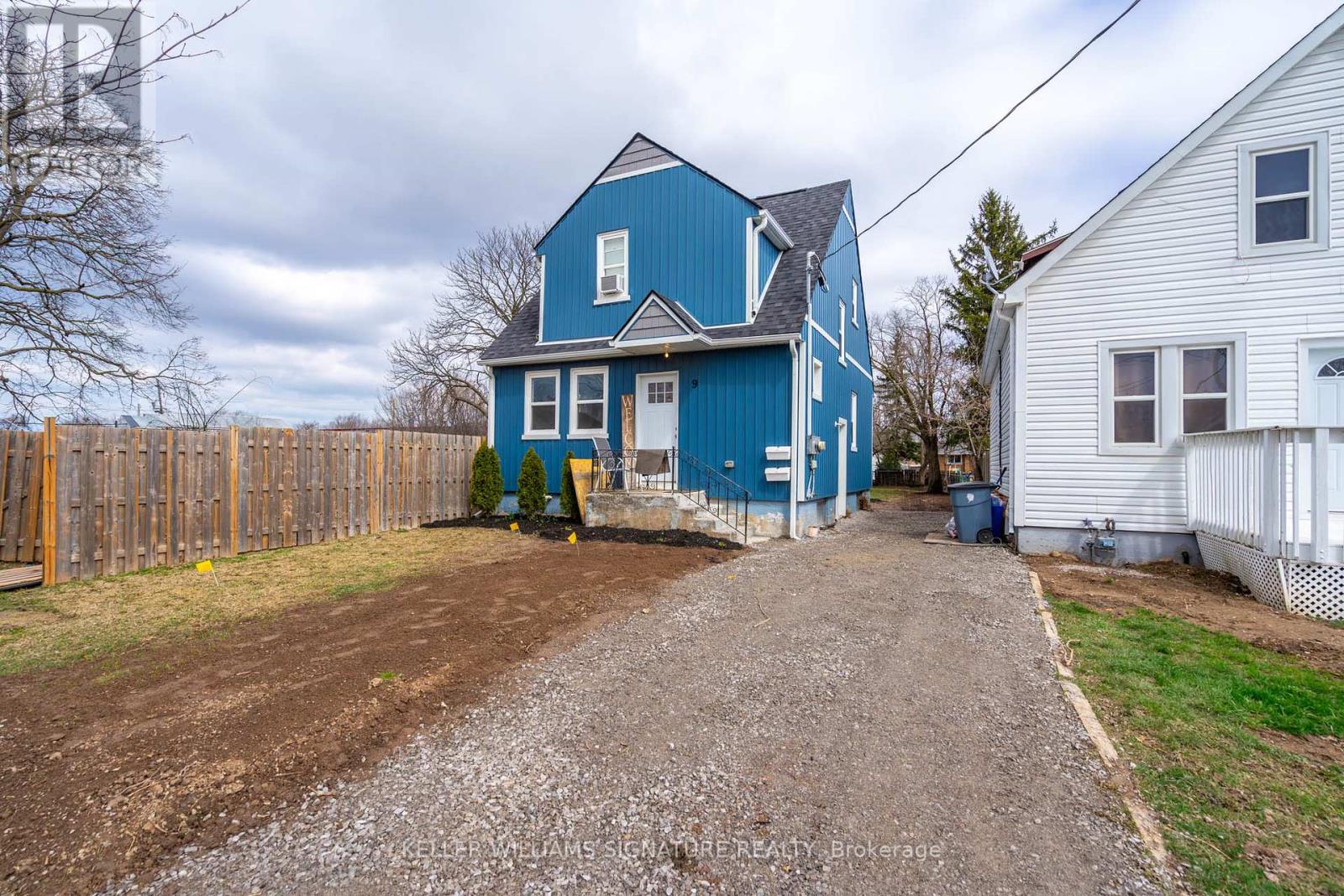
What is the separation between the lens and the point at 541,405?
12734mm

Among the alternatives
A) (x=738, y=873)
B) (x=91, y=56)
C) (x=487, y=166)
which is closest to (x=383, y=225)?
(x=487, y=166)

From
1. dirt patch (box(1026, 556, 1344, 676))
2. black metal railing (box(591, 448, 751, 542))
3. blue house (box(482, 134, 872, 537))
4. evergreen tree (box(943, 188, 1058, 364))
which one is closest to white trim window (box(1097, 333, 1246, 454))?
dirt patch (box(1026, 556, 1344, 676))

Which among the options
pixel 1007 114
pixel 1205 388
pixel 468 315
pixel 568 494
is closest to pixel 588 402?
pixel 568 494

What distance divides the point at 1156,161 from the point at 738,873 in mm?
10708

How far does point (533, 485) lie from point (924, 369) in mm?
22583

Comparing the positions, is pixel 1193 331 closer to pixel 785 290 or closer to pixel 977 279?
pixel 785 290

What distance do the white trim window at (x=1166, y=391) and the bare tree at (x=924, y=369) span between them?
18583 millimetres

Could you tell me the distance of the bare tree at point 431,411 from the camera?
25438 mm

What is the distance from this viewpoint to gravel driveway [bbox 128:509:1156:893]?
A: 6.82 ft

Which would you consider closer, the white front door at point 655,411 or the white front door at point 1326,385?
the white front door at point 1326,385

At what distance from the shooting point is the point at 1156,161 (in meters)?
8.07

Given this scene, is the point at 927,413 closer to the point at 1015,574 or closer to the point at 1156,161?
the point at 1156,161

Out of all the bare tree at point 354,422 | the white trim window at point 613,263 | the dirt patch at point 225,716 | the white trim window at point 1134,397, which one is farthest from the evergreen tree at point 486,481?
the bare tree at point 354,422

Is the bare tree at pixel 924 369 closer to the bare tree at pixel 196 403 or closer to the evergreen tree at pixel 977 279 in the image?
the evergreen tree at pixel 977 279
